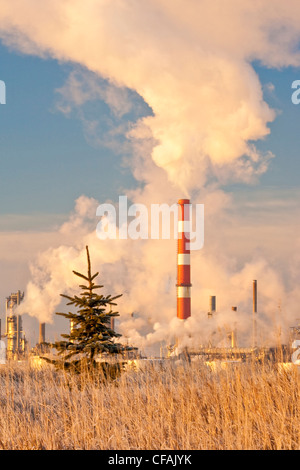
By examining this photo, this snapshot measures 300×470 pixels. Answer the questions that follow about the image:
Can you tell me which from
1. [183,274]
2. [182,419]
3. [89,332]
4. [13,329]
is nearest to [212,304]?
[183,274]

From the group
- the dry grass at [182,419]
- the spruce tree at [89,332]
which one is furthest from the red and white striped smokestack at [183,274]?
the dry grass at [182,419]

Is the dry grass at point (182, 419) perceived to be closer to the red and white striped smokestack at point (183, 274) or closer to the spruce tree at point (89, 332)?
the spruce tree at point (89, 332)

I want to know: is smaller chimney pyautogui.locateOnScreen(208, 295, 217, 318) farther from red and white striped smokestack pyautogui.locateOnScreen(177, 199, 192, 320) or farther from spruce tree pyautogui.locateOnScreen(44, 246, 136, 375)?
spruce tree pyautogui.locateOnScreen(44, 246, 136, 375)

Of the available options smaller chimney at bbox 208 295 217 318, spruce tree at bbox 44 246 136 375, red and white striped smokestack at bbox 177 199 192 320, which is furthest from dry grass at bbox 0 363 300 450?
smaller chimney at bbox 208 295 217 318

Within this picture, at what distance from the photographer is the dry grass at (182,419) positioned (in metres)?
6.00

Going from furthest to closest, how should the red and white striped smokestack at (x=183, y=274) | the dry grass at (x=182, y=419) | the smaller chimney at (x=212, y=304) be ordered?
1. the smaller chimney at (x=212, y=304)
2. the red and white striped smokestack at (x=183, y=274)
3. the dry grass at (x=182, y=419)

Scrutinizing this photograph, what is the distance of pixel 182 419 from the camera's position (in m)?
6.50

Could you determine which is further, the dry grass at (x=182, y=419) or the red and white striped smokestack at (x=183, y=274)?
the red and white striped smokestack at (x=183, y=274)

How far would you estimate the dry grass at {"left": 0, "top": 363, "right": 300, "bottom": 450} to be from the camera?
236 inches

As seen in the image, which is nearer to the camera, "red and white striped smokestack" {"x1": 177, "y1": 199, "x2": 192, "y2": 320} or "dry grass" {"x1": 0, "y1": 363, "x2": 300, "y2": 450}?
"dry grass" {"x1": 0, "y1": 363, "x2": 300, "y2": 450}

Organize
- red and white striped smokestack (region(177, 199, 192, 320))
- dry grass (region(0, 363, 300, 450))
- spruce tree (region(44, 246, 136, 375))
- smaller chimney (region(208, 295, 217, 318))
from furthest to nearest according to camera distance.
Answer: smaller chimney (region(208, 295, 217, 318))
red and white striped smokestack (region(177, 199, 192, 320))
spruce tree (region(44, 246, 136, 375))
dry grass (region(0, 363, 300, 450))

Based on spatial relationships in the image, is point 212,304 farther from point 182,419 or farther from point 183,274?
point 182,419

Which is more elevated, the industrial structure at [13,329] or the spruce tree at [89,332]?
the spruce tree at [89,332]

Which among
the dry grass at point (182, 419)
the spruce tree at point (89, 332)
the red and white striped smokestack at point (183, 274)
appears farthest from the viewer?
the red and white striped smokestack at point (183, 274)
